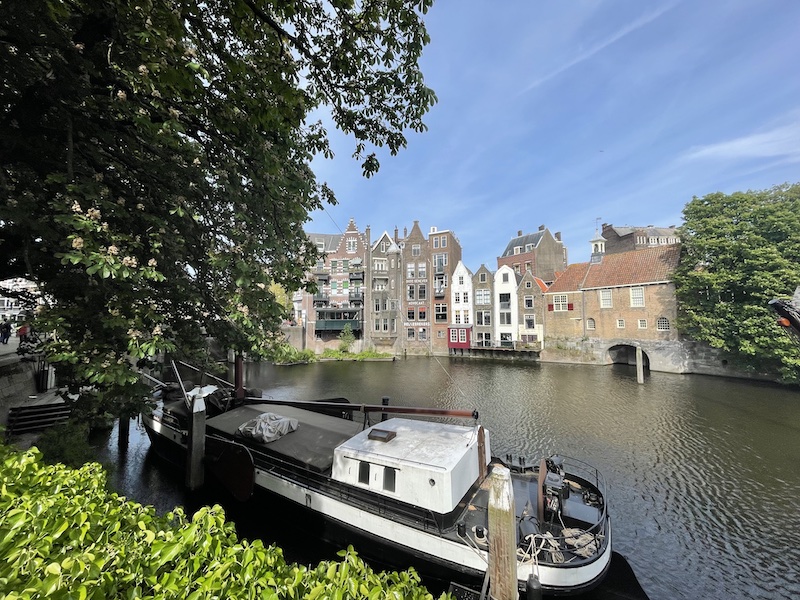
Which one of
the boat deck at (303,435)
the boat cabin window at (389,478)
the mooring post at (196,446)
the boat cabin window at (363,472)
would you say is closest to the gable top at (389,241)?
the boat deck at (303,435)

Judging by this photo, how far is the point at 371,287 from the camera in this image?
54781 millimetres

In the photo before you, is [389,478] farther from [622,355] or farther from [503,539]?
[622,355]

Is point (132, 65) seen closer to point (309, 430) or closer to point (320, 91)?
point (320, 91)

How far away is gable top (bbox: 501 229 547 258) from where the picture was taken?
56.3m

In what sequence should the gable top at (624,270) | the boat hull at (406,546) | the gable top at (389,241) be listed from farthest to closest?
the gable top at (389,241) → the gable top at (624,270) → the boat hull at (406,546)

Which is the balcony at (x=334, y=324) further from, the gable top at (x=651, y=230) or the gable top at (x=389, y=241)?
the gable top at (x=651, y=230)

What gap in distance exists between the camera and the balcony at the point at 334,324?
5312cm

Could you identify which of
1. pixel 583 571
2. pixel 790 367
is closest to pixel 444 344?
pixel 790 367

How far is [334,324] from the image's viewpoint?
53.4m

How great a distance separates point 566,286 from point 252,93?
47.3m

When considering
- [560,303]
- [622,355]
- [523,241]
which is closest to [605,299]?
[560,303]

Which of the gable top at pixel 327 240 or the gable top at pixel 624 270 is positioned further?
the gable top at pixel 327 240

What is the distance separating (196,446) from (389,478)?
8348 mm

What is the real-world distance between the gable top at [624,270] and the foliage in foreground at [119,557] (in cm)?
4564
